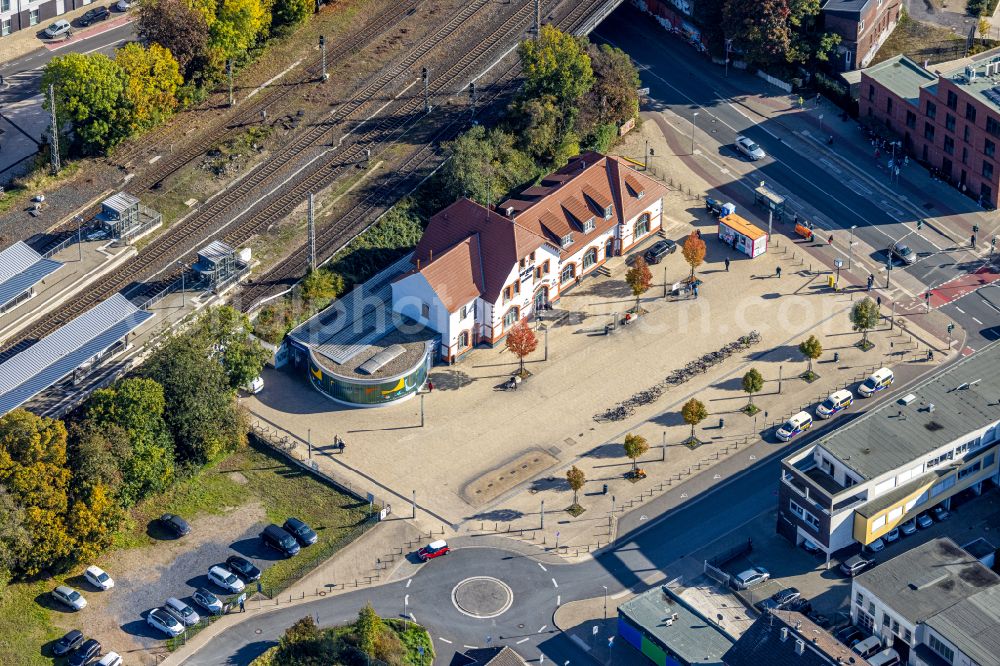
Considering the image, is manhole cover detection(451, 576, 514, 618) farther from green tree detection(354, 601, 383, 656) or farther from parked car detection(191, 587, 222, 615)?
parked car detection(191, 587, 222, 615)

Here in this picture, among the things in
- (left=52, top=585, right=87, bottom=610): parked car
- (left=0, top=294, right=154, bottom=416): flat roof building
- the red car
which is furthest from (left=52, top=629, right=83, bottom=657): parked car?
the red car

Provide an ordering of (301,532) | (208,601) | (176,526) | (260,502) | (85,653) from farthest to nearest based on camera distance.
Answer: (260,502)
(301,532)
(176,526)
(208,601)
(85,653)

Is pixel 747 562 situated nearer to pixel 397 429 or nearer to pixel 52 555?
pixel 397 429

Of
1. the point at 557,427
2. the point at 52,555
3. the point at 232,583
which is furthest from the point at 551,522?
the point at 52,555

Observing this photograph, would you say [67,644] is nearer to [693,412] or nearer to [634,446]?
[634,446]

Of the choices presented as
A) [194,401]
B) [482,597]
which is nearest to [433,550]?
[482,597]

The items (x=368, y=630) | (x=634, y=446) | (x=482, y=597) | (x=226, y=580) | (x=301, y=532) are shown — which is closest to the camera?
(x=368, y=630)

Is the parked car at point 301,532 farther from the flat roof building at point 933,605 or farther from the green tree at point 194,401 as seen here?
the flat roof building at point 933,605

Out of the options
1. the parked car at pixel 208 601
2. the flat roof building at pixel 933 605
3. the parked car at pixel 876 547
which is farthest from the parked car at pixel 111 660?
the parked car at pixel 876 547
